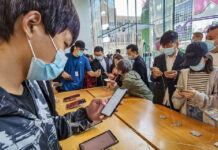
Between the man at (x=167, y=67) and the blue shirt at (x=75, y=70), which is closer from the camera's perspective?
the man at (x=167, y=67)

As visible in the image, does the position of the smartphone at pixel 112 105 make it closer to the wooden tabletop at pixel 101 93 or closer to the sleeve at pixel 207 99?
the sleeve at pixel 207 99

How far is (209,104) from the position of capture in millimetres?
1075

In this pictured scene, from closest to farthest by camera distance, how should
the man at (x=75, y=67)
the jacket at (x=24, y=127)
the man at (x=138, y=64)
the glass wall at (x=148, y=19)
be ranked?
the jacket at (x=24, y=127) < the glass wall at (x=148, y=19) < the man at (x=75, y=67) < the man at (x=138, y=64)

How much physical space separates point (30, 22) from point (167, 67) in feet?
5.34

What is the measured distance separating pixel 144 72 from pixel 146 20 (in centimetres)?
200

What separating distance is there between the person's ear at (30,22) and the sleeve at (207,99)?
3.92 ft

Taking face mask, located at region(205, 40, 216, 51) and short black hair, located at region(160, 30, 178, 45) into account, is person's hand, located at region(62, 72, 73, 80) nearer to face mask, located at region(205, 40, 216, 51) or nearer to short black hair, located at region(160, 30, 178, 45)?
short black hair, located at region(160, 30, 178, 45)

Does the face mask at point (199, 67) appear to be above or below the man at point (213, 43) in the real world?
below

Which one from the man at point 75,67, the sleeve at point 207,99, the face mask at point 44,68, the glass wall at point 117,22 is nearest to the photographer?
the face mask at point 44,68

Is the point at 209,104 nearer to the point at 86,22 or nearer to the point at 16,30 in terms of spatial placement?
the point at 16,30

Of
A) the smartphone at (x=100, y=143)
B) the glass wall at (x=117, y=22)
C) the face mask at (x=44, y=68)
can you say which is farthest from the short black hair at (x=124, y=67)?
the glass wall at (x=117, y=22)

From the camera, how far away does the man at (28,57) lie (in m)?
0.40

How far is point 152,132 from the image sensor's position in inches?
39.8

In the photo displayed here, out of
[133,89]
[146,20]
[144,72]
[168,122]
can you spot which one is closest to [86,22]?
[146,20]
